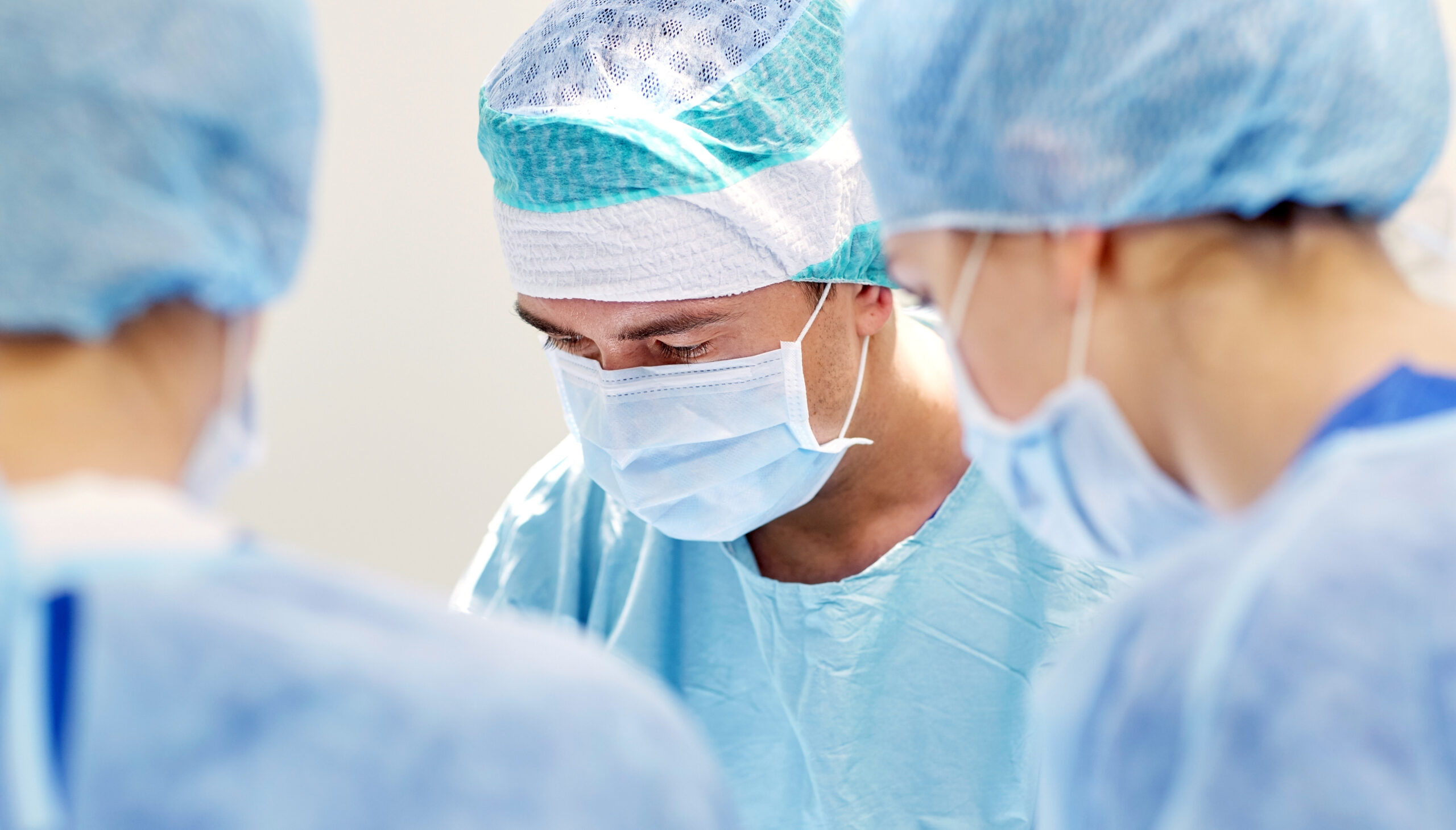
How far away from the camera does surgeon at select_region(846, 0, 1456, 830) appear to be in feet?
2.26

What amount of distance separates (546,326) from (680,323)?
8.1 inches

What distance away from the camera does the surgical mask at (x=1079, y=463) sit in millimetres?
909

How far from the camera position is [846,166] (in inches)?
59.7

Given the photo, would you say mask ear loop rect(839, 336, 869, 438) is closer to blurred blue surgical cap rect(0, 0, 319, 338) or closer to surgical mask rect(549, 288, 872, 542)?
surgical mask rect(549, 288, 872, 542)

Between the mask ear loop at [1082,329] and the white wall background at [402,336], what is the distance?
5.85 ft

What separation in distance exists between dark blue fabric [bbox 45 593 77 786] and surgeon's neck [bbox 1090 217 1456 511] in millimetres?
681

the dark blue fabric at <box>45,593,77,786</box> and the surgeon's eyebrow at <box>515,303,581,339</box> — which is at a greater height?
the surgeon's eyebrow at <box>515,303,581,339</box>

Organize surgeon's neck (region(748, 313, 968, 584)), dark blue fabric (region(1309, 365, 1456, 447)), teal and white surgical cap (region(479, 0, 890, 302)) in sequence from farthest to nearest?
surgeon's neck (region(748, 313, 968, 584)) < teal and white surgical cap (region(479, 0, 890, 302)) < dark blue fabric (region(1309, 365, 1456, 447))

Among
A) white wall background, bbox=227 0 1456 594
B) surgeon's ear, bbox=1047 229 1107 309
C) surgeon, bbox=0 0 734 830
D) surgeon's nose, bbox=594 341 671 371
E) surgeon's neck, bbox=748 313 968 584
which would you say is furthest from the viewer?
white wall background, bbox=227 0 1456 594

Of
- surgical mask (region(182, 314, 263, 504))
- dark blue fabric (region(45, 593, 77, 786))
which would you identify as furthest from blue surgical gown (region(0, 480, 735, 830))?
surgical mask (region(182, 314, 263, 504))

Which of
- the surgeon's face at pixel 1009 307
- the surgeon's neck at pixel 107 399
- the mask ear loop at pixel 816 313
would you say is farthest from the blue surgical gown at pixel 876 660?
the surgeon's neck at pixel 107 399

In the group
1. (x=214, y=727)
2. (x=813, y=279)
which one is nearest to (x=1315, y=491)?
(x=214, y=727)

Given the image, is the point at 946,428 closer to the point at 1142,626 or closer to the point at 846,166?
the point at 846,166

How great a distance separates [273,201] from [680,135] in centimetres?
70
